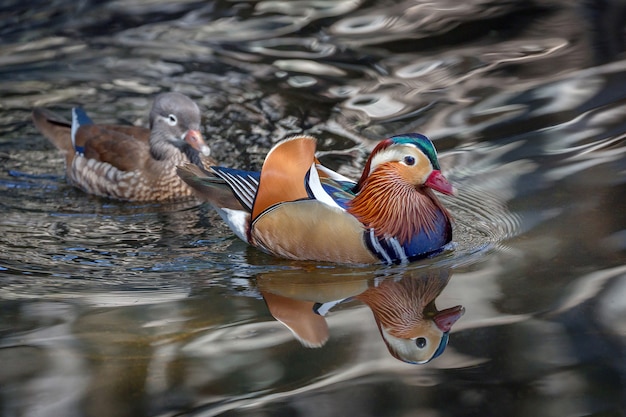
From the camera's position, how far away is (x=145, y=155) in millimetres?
6762

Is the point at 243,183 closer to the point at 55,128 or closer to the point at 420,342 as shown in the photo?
the point at 420,342

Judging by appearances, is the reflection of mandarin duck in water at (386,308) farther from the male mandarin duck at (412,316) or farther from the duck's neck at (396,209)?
the duck's neck at (396,209)

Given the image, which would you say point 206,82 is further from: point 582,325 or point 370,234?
point 582,325

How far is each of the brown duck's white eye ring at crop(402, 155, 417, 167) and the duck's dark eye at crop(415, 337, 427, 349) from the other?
3.66 feet

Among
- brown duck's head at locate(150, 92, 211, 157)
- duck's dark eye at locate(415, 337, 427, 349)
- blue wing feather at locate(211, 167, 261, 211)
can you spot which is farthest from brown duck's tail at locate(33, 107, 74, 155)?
duck's dark eye at locate(415, 337, 427, 349)

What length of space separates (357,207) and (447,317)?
0.91 m

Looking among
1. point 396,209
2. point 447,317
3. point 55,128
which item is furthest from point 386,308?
point 55,128

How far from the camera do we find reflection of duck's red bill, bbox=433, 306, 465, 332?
4.26 meters

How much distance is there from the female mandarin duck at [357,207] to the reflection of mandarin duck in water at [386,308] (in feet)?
0.62

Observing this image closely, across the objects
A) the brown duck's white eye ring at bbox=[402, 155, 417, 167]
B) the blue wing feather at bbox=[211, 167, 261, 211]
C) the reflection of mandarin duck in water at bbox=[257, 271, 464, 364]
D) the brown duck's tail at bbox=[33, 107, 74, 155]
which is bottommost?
the reflection of mandarin duck in water at bbox=[257, 271, 464, 364]

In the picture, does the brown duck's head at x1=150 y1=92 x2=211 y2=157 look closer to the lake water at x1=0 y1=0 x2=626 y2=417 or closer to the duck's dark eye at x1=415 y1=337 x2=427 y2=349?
the lake water at x1=0 y1=0 x2=626 y2=417

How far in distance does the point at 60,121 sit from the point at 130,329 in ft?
10.3

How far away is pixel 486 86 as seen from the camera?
7.38 metres

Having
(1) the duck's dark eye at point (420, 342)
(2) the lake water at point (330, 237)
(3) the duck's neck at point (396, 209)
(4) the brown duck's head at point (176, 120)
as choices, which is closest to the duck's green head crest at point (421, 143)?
(3) the duck's neck at point (396, 209)
